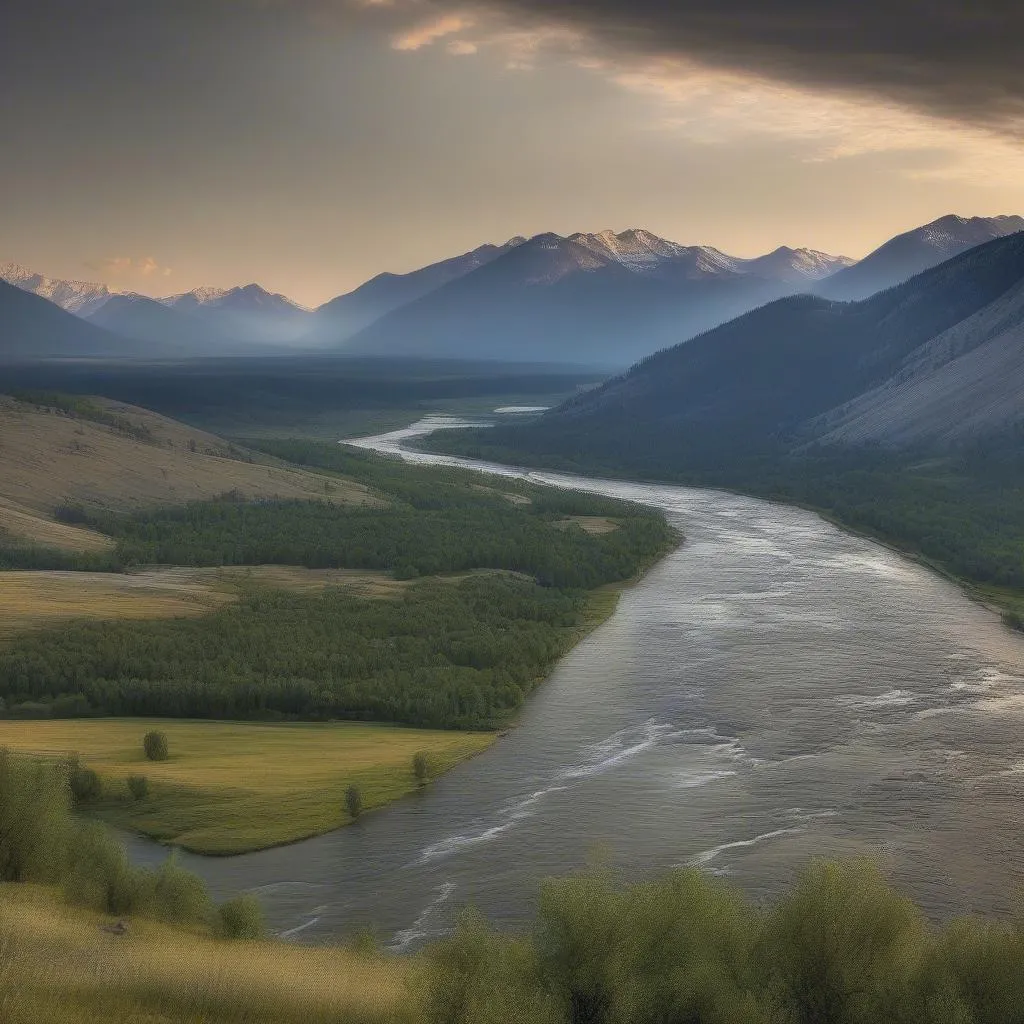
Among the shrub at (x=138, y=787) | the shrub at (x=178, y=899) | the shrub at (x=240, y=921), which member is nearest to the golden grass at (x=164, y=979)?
the shrub at (x=240, y=921)

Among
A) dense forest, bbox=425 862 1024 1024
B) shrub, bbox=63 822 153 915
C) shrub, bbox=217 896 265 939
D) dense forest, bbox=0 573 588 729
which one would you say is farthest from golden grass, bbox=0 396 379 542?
dense forest, bbox=425 862 1024 1024

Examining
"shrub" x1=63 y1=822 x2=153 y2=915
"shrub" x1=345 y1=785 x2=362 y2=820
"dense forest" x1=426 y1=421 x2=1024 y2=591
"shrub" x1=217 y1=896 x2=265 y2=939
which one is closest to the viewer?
"shrub" x1=217 y1=896 x2=265 y2=939

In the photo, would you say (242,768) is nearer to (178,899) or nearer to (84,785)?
(84,785)

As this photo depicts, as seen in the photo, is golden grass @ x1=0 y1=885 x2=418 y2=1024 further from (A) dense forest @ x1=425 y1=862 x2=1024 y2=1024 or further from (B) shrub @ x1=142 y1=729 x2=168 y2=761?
(B) shrub @ x1=142 y1=729 x2=168 y2=761

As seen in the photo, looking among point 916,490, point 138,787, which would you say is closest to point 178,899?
point 138,787

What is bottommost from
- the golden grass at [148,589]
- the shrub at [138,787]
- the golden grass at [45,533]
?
the shrub at [138,787]

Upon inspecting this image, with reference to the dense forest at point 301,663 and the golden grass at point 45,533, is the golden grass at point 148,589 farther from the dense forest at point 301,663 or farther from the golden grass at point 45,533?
the golden grass at point 45,533
